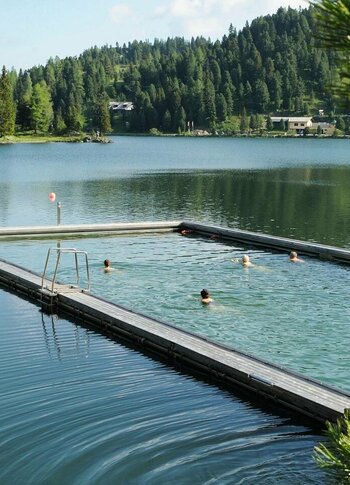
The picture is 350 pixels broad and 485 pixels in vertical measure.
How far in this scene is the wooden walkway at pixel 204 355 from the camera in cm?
1316

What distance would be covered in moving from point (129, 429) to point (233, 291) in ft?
38.7

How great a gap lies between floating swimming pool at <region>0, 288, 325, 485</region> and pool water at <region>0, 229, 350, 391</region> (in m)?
3.28

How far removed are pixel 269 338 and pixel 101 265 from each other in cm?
1089

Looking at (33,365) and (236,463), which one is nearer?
(236,463)

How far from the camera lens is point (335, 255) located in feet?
96.3

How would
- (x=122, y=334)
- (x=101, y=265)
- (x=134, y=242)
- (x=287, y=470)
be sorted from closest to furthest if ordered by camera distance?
1. (x=287, y=470)
2. (x=122, y=334)
3. (x=101, y=265)
4. (x=134, y=242)

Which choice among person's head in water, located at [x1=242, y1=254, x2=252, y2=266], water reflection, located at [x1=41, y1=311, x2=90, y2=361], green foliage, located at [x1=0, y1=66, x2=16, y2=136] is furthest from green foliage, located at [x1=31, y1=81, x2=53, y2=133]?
water reflection, located at [x1=41, y1=311, x2=90, y2=361]

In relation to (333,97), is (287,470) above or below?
below

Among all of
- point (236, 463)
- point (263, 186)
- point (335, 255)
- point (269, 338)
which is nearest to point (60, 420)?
point (236, 463)

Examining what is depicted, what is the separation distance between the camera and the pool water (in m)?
18.4

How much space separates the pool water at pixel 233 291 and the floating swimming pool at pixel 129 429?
328 centimetres

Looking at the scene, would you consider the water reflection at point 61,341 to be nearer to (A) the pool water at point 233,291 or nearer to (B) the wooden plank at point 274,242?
(A) the pool water at point 233,291

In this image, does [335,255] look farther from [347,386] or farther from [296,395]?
[296,395]

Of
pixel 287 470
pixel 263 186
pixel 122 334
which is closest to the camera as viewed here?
pixel 287 470
